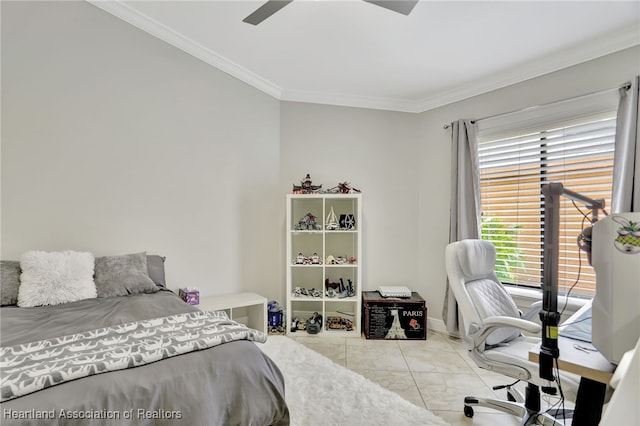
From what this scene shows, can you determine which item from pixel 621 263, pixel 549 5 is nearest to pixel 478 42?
pixel 549 5

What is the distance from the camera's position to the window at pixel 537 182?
2.59 metres

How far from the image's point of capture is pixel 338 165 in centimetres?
374

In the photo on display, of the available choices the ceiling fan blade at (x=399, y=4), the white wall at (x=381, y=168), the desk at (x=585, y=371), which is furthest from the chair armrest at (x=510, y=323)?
the white wall at (x=381, y=168)

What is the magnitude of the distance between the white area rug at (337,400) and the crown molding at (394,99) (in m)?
2.79

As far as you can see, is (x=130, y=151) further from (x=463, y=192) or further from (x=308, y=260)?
Result: (x=463, y=192)

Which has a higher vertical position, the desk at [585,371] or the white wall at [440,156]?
the white wall at [440,156]

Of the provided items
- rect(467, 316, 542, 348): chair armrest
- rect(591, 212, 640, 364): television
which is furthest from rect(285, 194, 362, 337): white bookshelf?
rect(591, 212, 640, 364): television

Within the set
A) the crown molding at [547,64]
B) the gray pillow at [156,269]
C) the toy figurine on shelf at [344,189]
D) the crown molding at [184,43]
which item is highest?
the crown molding at [184,43]

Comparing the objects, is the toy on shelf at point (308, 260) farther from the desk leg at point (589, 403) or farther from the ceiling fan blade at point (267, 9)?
the desk leg at point (589, 403)

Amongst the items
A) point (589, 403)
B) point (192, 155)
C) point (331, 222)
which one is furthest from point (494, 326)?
point (192, 155)

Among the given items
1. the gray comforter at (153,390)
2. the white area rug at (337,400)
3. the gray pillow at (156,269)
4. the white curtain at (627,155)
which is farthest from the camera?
the gray pillow at (156,269)

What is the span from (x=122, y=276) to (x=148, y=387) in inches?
52.6

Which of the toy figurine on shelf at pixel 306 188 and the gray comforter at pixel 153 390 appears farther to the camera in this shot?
the toy figurine on shelf at pixel 306 188

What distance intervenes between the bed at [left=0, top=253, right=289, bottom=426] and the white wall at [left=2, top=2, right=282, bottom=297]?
784mm
